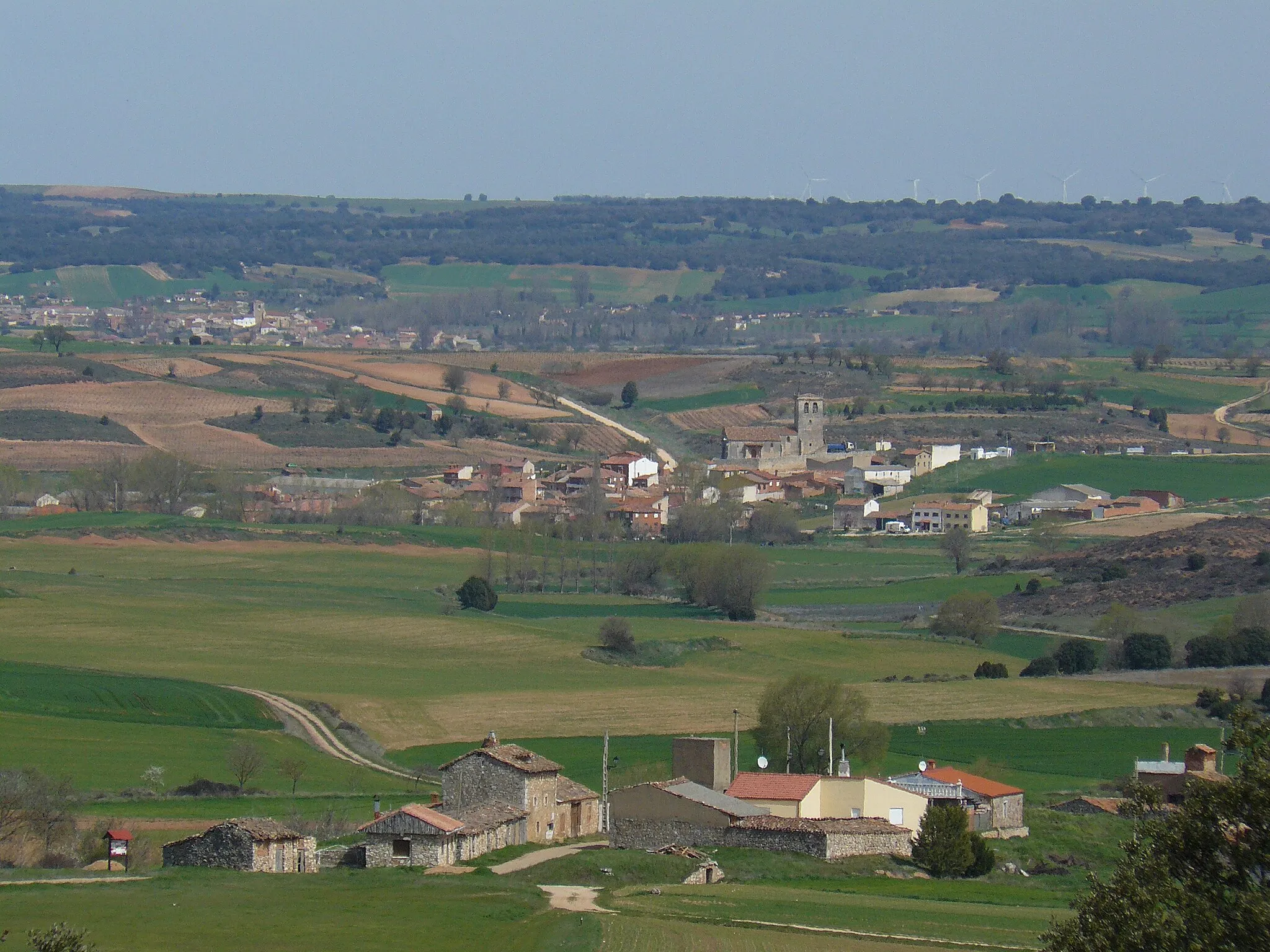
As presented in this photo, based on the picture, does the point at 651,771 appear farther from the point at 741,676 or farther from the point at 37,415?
the point at 37,415

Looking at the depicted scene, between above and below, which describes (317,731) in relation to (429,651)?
below

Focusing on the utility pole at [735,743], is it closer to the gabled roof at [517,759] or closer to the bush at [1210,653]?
the gabled roof at [517,759]

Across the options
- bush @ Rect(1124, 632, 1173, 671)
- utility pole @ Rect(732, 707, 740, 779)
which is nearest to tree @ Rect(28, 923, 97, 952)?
utility pole @ Rect(732, 707, 740, 779)

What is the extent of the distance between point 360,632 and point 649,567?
18.5 metres

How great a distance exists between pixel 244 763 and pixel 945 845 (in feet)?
38.9

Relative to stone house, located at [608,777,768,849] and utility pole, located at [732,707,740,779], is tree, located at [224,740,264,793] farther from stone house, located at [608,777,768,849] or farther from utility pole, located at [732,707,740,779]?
utility pole, located at [732,707,740,779]

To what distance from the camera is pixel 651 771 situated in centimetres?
3534

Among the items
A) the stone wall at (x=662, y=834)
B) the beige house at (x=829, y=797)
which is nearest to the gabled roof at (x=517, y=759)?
the stone wall at (x=662, y=834)

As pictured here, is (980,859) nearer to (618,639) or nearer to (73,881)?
(73,881)

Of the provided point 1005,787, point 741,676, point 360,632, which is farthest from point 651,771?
point 360,632

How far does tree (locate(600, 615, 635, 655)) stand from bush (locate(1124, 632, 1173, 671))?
12681 millimetres

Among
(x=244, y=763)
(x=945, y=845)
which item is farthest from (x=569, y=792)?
(x=244, y=763)

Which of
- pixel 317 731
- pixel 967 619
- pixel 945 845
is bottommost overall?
pixel 945 845

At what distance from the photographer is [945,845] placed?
29.5 m
